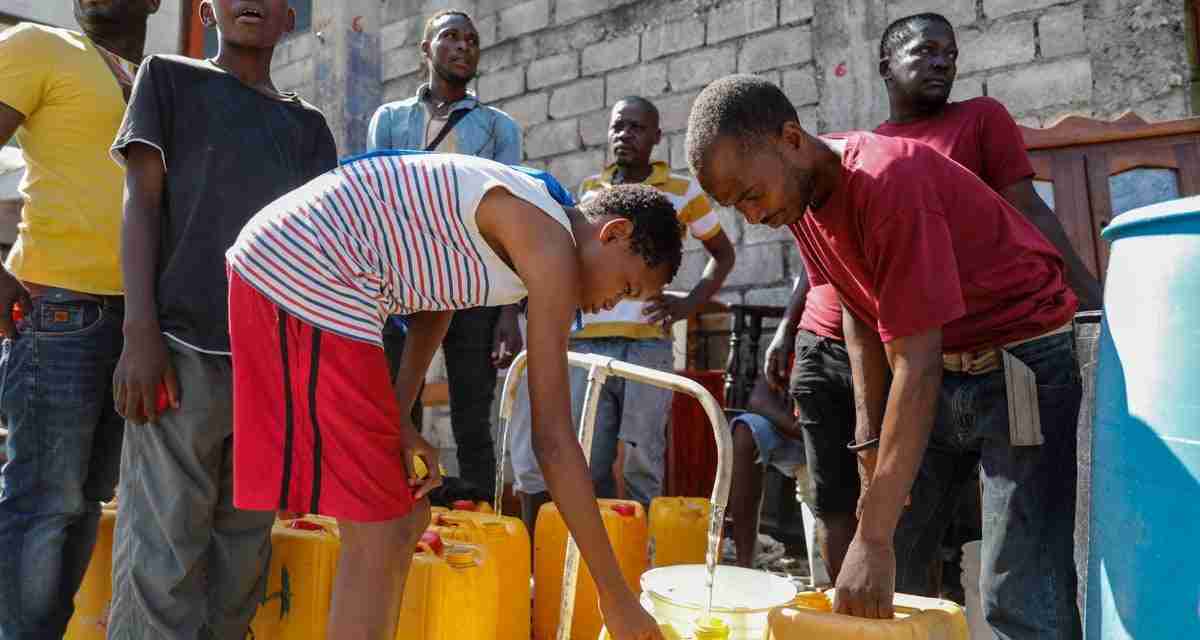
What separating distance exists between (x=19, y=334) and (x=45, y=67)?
0.68m

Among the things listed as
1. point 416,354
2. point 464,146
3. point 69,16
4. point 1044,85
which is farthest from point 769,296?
point 69,16

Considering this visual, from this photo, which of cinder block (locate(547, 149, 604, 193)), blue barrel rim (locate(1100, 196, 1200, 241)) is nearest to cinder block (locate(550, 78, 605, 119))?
cinder block (locate(547, 149, 604, 193))

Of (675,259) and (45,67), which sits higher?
(45,67)

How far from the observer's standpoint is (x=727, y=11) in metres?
5.18

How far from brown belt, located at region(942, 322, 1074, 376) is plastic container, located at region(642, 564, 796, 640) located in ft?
1.97

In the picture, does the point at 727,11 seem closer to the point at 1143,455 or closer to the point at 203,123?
the point at 203,123

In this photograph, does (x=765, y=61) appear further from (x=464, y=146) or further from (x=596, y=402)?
(x=596, y=402)

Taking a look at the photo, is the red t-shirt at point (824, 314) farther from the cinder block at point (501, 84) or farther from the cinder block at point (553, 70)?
the cinder block at point (501, 84)

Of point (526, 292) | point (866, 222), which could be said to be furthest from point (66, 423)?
point (866, 222)

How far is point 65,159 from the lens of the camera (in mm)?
2299

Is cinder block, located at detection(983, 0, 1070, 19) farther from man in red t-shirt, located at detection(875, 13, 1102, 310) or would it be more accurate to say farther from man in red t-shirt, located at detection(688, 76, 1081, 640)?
man in red t-shirt, located at detection(688, 76, 1081, 640)

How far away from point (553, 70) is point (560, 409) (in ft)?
15.2

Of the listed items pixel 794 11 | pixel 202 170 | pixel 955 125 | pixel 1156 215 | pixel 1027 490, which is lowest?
pixel 1027 490

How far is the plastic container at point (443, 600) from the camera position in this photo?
2.12 meters
